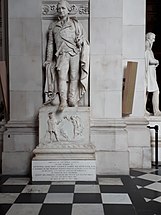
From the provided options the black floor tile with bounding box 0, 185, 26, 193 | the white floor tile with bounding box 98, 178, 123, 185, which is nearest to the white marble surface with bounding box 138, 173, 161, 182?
the white floor tile with bounding box 98, 178, 123, 185

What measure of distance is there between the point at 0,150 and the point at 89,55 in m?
2.42

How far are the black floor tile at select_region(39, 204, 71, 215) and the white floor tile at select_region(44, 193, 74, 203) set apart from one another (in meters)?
0.14

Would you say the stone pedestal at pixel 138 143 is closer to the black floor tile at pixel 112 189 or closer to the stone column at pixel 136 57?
the stone column at pixel 136 57

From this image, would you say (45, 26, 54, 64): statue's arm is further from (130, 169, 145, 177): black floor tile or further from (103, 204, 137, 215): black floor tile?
(103, 204, 137, 215): black floor tile

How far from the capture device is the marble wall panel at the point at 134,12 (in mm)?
6059

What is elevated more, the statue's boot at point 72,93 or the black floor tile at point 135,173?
the statue's boot at point 72,93

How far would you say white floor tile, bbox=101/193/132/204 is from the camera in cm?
403

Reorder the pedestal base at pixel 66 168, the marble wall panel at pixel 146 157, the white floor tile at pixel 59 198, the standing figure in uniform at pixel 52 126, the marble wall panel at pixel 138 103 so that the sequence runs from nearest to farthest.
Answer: the white floor tile at pixel 59 198
the pedestal base at pixel 66 168
the standing figure in uniform at pixel 52 126
the marble wall panel at pixel 146 157
the marble wall panel at pixel 138 103

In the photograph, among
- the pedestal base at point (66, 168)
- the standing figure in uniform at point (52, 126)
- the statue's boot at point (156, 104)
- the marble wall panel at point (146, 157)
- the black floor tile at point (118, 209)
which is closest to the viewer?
the black floor tile at point (118, 209)

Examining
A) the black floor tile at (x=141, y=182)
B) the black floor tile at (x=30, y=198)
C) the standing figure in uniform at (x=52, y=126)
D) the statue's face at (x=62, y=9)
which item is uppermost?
the statue's face at (x=62, y=9)

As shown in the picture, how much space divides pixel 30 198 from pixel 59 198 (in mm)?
380

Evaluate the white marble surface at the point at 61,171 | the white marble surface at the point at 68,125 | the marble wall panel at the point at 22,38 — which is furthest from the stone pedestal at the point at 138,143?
the marble wall panel at the point at 22,38

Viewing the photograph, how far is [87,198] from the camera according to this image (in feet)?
13.8

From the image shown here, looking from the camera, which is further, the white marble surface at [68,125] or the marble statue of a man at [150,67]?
the marble statue of a man at [150,67]
